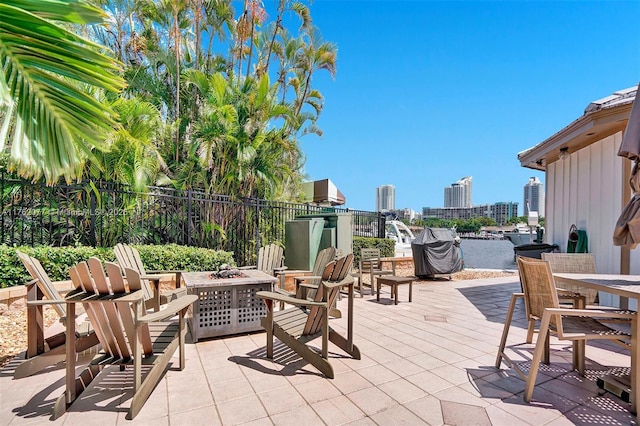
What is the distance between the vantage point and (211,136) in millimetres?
6891

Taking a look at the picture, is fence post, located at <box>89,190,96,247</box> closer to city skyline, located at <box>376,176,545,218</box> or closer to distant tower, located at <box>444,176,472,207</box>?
city skyline, located at <box>376,176,545,218</box>

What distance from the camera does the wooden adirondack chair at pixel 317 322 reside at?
2.63m

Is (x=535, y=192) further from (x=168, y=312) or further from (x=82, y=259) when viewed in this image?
(x=168, y=312)

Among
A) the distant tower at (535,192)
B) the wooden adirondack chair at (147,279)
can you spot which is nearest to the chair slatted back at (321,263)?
the wooden adirondack chair at (147,279)

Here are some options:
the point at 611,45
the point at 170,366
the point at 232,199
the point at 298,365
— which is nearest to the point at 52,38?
the point at 170,366

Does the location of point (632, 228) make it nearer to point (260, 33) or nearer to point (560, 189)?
point (560, 189)

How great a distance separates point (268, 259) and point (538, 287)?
3.37 m

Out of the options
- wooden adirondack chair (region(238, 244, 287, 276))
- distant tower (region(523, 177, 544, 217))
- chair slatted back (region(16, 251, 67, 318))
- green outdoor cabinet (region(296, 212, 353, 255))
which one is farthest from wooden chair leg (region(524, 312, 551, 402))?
distant tower (region(523, 177, 544, 217))

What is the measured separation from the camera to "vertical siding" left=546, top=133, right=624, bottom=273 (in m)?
4.97

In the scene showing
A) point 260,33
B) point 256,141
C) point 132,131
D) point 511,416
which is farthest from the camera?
point 260,33

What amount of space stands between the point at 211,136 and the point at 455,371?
6.16 metres

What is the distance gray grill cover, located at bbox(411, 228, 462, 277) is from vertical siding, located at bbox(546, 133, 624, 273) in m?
2.13

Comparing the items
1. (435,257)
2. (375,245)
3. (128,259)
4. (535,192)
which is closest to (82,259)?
(128,259)

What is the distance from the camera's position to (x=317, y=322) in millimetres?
2873
